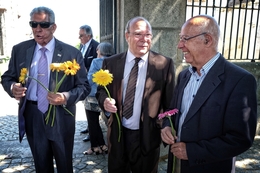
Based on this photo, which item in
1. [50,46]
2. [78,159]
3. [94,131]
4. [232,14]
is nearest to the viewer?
[50,46]

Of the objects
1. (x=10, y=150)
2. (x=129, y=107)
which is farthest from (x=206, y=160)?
(x=10, y=150)

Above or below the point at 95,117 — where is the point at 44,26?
above

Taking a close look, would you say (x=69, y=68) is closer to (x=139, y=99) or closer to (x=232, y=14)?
(x=139, y=99)

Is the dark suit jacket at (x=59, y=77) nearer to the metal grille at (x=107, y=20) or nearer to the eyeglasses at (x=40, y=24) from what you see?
the eyeglasses at (x=40, y=24)

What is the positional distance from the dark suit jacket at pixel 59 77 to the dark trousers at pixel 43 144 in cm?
8

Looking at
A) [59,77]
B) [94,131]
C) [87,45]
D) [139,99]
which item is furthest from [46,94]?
[87,45]

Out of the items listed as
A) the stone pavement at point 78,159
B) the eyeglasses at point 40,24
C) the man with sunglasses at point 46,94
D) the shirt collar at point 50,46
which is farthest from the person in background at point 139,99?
the stone pavement at point 78,159

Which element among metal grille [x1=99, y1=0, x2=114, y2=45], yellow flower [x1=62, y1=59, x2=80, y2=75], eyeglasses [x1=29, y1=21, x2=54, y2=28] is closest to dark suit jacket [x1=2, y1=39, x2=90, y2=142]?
eyeglasses [x1=29, y1=21, x2=54, y2=28]

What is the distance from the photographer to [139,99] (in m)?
2.66

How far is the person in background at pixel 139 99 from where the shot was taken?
263cm

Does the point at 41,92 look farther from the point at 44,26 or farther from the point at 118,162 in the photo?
the point at 118,162

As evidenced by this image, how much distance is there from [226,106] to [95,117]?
3.20 metres

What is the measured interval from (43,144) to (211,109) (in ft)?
6.72

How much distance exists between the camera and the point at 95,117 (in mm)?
4508
